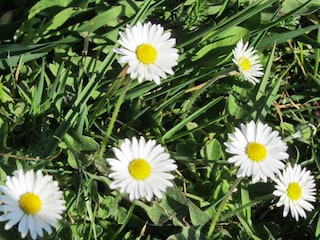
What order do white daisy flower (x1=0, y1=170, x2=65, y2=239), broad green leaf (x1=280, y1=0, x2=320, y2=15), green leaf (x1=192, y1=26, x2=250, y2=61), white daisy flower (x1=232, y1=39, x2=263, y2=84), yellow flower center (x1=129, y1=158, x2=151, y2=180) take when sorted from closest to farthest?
1. white daisy flower (x1=0, y1=170, x2=65, y2=239)
2. yellow flower center (x1=129, y1=158, x2=151, y2=180)
3. white daisy flower (x1=232, y1=39, x2=263, y2=84)
4. green leaf (x1=192, y1=26, x2=250, y2=61)
5. broad green leaf (x1=280, y1=0, x2=320, y2=15)

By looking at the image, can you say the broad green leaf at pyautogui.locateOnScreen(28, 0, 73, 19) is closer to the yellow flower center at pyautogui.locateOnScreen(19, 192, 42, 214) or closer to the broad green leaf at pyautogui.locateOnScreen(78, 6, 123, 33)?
the broad green leaf at pyautogui.locateOnScreen(78, 6, 123, 33)

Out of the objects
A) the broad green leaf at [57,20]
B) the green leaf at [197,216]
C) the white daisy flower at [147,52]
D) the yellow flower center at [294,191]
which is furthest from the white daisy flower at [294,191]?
the broad green leaf at [57,20]

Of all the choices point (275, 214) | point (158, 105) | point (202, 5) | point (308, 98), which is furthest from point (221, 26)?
point (275, 214)

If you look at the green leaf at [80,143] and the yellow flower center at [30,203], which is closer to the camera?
the yellow flower center at [30,203]

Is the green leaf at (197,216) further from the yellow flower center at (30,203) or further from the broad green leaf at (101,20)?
the broad green leaf at (101,20)

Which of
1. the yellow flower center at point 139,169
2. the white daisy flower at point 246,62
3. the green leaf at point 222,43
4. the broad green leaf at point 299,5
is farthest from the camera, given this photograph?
the broad green leaf at point 299,5

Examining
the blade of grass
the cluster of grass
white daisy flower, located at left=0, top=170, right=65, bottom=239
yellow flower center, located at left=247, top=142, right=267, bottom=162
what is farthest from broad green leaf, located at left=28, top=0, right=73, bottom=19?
yellow flower center, located at left=247, top=142, right=267, bottom=162

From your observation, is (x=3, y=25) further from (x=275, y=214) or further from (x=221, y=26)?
(x=275, y=214)
